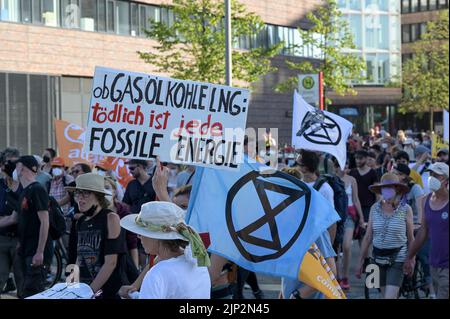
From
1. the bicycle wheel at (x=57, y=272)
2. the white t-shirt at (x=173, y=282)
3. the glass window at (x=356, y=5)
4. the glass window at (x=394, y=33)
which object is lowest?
the bicycle wheel at (x=57, y=272)

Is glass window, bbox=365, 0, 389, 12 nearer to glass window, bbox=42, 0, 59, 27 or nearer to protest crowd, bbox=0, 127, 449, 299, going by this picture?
glass window, bbox=42, 0, 59, 27

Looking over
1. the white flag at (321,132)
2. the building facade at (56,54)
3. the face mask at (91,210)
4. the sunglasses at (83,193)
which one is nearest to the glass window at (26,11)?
the building facade at (56,54)

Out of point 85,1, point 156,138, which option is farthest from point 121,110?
point 85,1

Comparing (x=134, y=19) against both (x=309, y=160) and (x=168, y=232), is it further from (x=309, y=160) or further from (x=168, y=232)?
(x=168, y=232)

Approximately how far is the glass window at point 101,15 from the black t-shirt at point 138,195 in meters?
27.8

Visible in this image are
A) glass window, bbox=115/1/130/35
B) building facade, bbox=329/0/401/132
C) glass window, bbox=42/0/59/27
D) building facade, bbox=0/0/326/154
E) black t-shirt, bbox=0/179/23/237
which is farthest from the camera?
building facade, bbox=329/0/401/132

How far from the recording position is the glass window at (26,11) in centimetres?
3509

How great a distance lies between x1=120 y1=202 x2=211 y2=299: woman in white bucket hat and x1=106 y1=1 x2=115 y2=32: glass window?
35.3 m

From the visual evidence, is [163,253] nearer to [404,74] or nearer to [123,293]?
[123,293]

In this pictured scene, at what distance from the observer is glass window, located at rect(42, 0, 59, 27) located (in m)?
36.2

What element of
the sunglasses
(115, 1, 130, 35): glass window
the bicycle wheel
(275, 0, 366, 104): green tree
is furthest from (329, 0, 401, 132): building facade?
the sunglasses

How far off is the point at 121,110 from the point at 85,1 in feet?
106

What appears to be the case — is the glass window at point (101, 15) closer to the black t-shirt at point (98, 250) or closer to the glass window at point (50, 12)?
the glass window at point (50, 12)

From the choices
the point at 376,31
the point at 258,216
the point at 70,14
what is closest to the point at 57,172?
the point at 258,216
